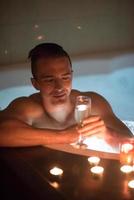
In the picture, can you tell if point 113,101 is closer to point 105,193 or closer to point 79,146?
point 79,146

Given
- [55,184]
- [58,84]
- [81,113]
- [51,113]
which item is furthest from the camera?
[51,113]

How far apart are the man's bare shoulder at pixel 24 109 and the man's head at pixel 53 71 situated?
0.10 meters

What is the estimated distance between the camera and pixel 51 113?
183cm

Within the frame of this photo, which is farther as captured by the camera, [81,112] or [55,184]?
[81,112]

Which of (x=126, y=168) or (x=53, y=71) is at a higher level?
(x=53, y=71)

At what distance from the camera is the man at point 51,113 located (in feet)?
4.75

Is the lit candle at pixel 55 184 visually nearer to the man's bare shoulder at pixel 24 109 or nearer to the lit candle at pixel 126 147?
the lit candle at pixel 126 147

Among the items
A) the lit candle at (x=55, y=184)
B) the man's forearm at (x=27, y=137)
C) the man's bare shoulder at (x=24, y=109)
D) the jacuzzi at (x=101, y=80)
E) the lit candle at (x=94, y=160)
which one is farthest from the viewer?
the jacuzzi at (x=101, y=80)

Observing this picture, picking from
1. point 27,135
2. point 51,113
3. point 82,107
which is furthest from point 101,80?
point 27,135

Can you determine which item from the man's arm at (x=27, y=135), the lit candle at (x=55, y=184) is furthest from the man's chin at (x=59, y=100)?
the lit candle at (x=55, y=184)

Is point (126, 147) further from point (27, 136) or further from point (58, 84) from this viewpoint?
point (58, 84)

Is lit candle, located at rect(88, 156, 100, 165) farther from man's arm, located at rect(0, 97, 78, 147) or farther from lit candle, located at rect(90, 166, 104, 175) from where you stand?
man's arm, located at rect(0, 97, 78, 147)

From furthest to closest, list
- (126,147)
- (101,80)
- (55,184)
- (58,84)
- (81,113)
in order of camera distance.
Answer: (101,80), (58,84), (81,113), (126,147), (55,184)

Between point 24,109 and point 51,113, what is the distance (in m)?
0.12
